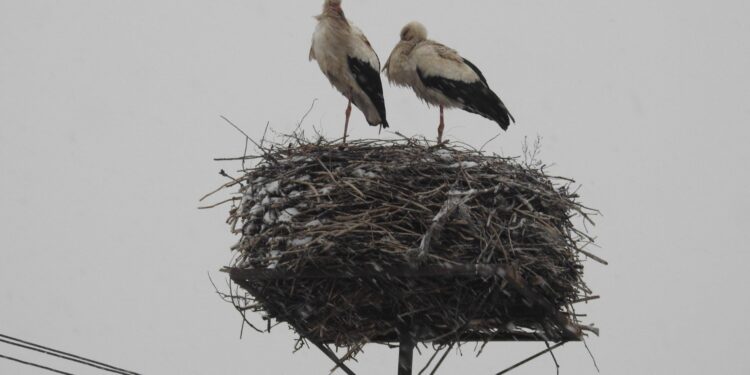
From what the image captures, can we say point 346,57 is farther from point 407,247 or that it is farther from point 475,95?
point 407,247

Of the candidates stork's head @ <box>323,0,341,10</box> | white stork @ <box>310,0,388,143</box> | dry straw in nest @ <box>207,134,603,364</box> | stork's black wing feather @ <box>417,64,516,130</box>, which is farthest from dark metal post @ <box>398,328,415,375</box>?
stork's head @ <box>323,0,341,10</box>

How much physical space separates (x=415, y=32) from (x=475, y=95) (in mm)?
826

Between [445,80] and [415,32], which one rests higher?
[415,32]

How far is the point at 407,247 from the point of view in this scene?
6602 mm

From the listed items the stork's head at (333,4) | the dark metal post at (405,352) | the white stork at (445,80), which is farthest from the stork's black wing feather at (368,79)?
the dark metal post at (405,352)

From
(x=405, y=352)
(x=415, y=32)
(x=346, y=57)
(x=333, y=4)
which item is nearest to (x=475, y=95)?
(x=415, y=32)

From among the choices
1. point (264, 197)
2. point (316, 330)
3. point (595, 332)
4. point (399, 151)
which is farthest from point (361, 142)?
point (595, 332)

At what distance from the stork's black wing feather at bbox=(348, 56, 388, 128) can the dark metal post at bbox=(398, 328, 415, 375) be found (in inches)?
121

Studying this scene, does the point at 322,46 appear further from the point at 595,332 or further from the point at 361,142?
the point at 595,332

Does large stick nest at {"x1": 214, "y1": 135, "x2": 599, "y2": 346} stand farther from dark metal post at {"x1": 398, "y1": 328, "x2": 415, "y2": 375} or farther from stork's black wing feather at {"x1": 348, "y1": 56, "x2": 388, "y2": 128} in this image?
stork's black wing feather at {"x1": 348, "y1": 56, "x2": 388, "y2": 128}

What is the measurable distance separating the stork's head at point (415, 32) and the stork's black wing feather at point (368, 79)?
0.53 m

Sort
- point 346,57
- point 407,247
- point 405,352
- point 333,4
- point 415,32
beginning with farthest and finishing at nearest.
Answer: point 415,32 < point 333,4 < point 346,57 < point 405,352 < point 407,247

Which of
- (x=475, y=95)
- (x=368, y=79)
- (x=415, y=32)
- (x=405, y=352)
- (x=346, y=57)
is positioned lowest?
(x=405, y=352)

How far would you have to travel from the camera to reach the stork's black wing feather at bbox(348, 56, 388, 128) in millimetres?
9461
